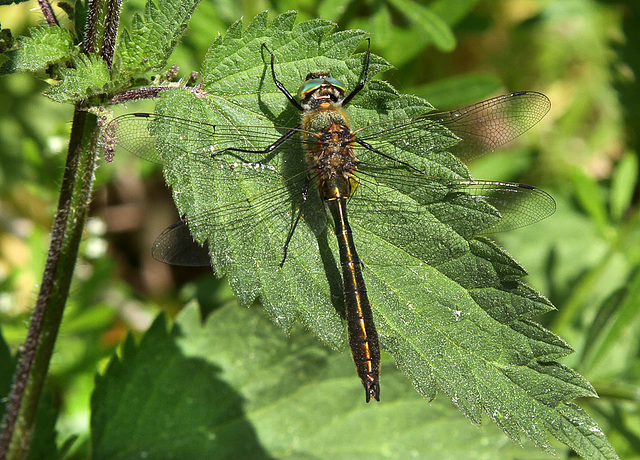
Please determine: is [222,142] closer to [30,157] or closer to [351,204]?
[351,204]

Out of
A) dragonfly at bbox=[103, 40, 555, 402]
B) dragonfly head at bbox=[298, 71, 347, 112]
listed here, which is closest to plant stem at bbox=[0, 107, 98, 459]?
dragonfly at bbox=[103, 40, 555, 402]

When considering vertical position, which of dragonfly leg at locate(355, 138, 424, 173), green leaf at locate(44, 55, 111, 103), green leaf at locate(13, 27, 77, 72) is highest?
green leaf at locate(13, 27, 77, 72)

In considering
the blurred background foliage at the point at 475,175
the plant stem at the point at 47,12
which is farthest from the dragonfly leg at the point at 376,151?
the plant stem at the point at 47,12

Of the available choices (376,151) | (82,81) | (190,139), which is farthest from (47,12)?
(376,151)

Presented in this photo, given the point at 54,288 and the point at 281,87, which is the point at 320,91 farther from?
the point at 54,288

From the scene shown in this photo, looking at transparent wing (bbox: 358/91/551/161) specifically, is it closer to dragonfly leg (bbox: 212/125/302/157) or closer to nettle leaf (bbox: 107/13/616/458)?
nettle leaf (bbox: 107/13/616/458)

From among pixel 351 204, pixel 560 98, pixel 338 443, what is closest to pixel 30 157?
pixel 351 204

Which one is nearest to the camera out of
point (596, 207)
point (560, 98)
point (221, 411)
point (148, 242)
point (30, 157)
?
point (221, 411)
